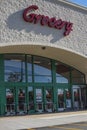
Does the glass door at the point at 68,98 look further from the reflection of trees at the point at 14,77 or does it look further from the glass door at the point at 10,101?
the glass door at the point at 10,101

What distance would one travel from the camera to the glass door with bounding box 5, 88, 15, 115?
1087 inches

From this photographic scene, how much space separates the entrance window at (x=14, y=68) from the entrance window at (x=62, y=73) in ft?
13.0

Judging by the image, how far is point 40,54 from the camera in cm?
2980

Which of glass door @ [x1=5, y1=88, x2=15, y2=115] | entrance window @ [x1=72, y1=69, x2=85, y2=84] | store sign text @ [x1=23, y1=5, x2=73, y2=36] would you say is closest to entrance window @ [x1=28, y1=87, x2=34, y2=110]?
glass door @ [x1=5, y1=88, x2=15, y2=115]

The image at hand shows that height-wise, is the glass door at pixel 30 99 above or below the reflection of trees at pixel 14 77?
below

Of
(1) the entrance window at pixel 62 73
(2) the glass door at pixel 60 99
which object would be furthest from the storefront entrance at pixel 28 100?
(1) the entrance window at pixel 62 73

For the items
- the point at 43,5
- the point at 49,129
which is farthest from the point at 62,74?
the point at 49,129

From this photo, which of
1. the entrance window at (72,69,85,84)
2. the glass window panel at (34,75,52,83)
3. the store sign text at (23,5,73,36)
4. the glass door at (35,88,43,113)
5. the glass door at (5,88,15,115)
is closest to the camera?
the store sign text at (23,5,73,36)

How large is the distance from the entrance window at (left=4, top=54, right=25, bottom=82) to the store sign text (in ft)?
12.3

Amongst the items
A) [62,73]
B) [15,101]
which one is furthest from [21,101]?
[62,73]

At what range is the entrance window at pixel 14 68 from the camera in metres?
28.1

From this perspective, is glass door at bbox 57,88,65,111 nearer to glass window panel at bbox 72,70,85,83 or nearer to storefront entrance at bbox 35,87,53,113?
storefront entrance at bbox 35,87,53,113

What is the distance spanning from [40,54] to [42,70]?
146cm

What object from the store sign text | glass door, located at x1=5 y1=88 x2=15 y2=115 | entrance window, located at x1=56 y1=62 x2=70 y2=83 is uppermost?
the store sign text
